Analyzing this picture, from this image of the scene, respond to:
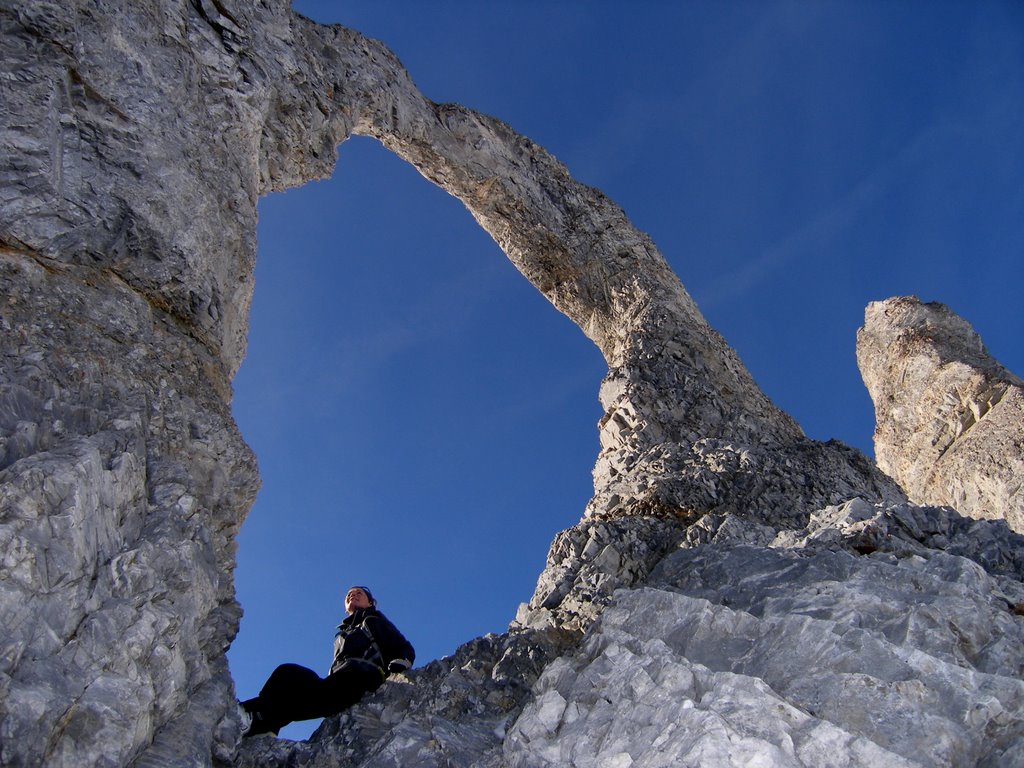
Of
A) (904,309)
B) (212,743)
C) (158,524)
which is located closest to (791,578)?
(212,743)

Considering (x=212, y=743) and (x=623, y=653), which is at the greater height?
(x=623, y=653)

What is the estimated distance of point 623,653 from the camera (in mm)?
7805

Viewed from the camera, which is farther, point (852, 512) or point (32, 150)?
point (852, 512)

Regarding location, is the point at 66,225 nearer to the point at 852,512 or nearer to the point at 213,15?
the point at 213,15

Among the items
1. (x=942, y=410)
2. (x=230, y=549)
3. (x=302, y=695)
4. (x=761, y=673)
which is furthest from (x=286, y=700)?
(x=942, y=410)

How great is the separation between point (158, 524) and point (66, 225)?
3539 millimetres

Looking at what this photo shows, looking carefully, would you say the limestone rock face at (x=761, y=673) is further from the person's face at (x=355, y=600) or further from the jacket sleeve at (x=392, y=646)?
the person's face at (x=355, y=600)

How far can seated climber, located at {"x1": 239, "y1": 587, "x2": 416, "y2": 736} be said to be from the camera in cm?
801

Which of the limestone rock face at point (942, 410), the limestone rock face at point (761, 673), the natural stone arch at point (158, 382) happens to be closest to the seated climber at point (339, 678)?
the limestone rock face at point (761, 673)

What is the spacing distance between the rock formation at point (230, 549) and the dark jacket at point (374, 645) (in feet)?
1.47

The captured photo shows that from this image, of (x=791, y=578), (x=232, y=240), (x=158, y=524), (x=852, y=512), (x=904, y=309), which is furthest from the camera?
(x=904, y=309)

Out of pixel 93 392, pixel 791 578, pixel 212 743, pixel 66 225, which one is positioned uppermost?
pixel 66 225

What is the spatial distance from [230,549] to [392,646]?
7.01ft

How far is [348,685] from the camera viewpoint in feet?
27.6
